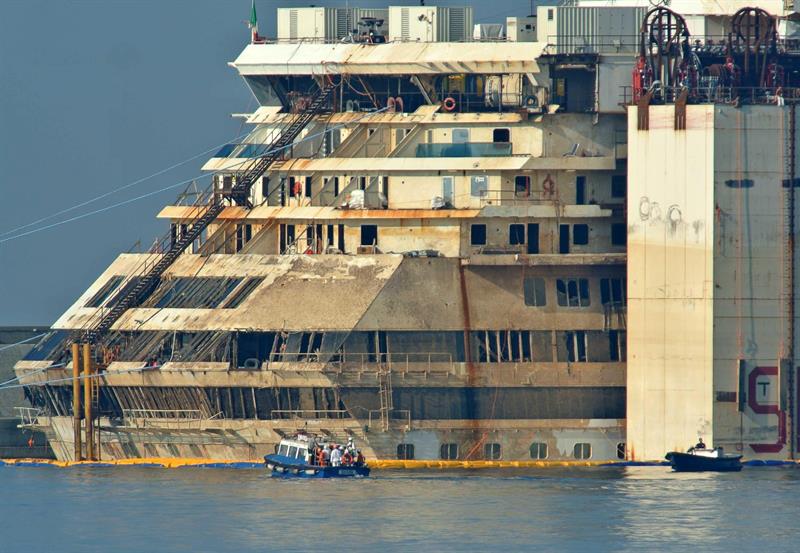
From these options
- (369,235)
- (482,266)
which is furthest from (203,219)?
(482,266)

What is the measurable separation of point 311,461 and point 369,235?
11.2 metres

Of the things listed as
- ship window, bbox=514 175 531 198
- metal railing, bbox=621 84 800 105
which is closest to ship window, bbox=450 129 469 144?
ship window, bbox=514 175 531 198

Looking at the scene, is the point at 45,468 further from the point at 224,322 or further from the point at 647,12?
the point at 647,12

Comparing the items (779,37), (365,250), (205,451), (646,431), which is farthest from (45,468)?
(779,37)

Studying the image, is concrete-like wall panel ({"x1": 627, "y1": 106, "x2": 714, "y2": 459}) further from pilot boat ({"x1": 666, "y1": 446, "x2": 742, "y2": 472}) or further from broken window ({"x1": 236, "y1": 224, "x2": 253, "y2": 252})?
broken window ({"x1": 236, "y1": 224, "x2": 253, "y2": 252})

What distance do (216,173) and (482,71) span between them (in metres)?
12.5

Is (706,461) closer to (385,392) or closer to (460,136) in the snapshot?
(385,392)

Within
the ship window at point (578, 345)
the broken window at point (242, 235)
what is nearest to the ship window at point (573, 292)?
the ship window at point (578, 345)

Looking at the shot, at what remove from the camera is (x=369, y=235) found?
141m

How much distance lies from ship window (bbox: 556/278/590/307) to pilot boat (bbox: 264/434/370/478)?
10.9 m

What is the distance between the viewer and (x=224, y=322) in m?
138

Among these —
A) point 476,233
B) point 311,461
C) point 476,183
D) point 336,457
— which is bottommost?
point 311,461

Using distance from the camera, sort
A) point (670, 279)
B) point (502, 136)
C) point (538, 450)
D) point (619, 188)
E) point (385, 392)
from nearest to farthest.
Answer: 1. point (670, 279)
2. point (385, 392)
3. point (538, 450)
4. point (619, 188)
5. point (502, 136)

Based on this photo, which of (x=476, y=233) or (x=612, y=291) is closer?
(x=612, y=291)
